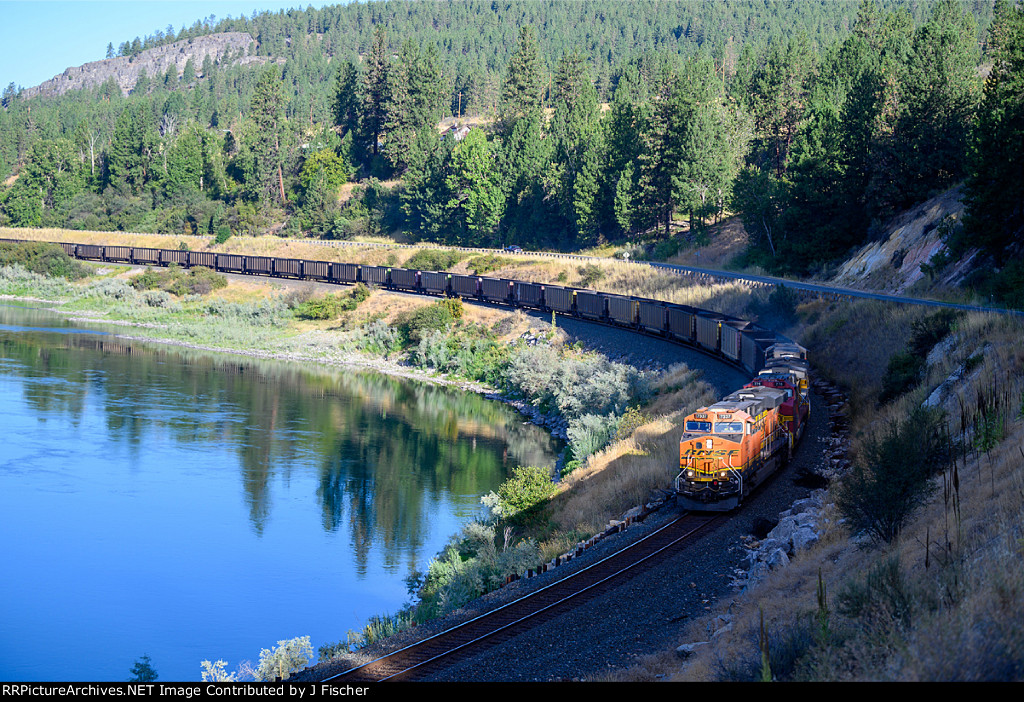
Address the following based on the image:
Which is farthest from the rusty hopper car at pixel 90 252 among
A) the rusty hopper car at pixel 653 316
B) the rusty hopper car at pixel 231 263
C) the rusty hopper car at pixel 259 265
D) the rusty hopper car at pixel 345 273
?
the rusty hopper car at pixel 653 316

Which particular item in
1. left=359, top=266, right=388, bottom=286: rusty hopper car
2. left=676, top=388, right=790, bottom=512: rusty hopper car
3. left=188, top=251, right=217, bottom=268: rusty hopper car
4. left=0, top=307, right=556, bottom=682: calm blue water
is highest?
left=188, top=251, right=217, bottom=268: rusty hopper car

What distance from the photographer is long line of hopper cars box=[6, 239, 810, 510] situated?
76.9ft

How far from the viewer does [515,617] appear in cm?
1739

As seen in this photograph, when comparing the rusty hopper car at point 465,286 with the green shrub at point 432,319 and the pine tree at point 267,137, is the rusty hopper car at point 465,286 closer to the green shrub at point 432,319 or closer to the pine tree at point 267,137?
the green shrub at point 432,319

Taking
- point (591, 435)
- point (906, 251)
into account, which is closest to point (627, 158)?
point (906, 251)

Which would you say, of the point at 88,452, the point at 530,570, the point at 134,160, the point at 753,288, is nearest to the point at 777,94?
the point at 753,288

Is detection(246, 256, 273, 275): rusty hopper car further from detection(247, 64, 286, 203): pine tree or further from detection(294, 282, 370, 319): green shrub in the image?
detection(247, 64, 286, 203): pine tree

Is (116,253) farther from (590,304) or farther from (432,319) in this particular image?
(590,304)

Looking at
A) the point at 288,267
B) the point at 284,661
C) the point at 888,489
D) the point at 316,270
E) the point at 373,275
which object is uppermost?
the point at 288,267

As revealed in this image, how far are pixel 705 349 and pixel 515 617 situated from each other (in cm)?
3149

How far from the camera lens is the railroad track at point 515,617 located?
15.2 metres

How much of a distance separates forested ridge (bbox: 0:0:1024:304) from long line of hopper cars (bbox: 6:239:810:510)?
475 inches

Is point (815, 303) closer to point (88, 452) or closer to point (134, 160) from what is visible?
point (88, 452)

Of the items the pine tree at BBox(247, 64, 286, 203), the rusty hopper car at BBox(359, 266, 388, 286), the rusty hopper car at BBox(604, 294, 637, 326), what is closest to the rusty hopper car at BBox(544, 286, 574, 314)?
the rusty hopper car at BBox(604, 294, 637, 326)
